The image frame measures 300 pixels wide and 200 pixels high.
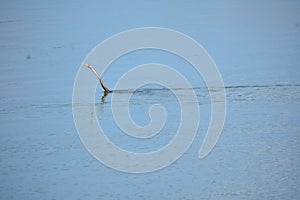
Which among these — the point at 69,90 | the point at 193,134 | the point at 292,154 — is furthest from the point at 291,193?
the point at 69,90

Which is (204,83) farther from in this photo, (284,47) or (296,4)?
(296,4)

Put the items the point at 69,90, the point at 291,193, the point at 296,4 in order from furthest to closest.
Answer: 1. the point at 296,4
2. the point at 69,90
3. the point at 291,193

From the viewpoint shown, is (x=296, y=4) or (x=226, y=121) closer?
(x=226, y=121)

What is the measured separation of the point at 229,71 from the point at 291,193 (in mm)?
6690

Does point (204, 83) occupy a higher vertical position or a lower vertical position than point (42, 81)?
higher

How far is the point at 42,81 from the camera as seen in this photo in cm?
1814

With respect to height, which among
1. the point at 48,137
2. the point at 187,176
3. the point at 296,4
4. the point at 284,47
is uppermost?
the point at 296,4

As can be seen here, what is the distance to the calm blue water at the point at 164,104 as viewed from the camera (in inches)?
477

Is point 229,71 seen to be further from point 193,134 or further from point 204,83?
point 193,134

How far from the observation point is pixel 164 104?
51.2 feet

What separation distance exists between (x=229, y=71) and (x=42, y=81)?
4.37m

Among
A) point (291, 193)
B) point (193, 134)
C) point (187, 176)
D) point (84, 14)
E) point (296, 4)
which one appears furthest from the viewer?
point (84, 14)

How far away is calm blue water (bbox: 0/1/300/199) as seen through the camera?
12109 millimetres

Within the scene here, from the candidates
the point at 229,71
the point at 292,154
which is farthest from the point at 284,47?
the point at 292,154
